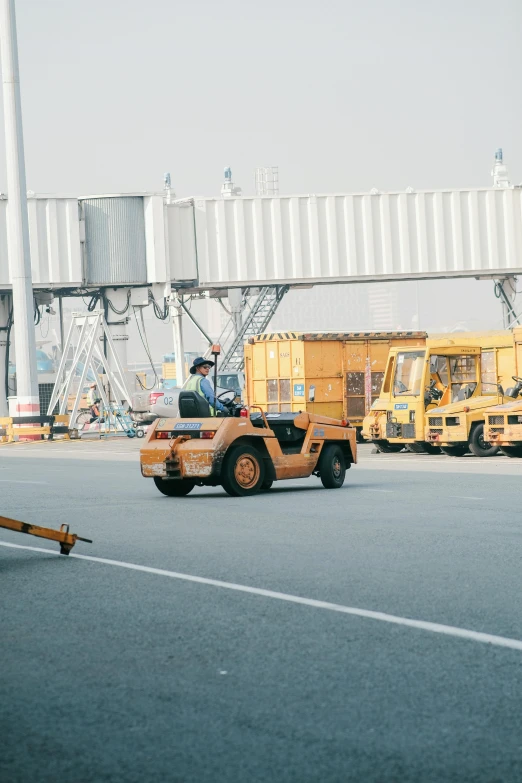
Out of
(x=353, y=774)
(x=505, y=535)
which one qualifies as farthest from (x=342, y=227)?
(x=353, y=774)

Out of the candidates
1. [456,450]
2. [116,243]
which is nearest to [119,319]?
[116,243]

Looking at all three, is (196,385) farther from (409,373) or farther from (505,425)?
(409,373)

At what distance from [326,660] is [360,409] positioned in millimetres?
28591

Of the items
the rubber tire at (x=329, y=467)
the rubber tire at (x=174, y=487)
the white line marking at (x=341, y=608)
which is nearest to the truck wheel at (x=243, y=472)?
the rubber tire at (x=174, y=487)

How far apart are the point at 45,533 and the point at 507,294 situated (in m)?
41.7

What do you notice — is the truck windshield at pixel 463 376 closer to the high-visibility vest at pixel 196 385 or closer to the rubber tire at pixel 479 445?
the rubber tire at pixel 479 445

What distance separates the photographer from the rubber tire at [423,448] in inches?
1169

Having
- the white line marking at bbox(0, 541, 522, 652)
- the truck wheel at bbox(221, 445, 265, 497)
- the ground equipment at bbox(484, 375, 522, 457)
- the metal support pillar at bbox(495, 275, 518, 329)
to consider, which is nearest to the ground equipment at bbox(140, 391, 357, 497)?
the truck wheel at bbox(221, 445, 265, 497)

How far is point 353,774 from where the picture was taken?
4621mm

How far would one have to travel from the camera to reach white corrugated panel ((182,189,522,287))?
158ft

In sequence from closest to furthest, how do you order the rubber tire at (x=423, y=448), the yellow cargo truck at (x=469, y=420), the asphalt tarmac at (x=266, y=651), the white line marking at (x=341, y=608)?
1. the asphalt tarmac at (x=266, y=651)
2. the white line marking at (x=341, y=608)
3. the yellow cargo truck at (x=469, y=420)
4. the rubber tire at (x=423, y=448)

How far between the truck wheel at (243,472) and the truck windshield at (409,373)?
11.0 meters

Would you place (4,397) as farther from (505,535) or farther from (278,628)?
(278,628)

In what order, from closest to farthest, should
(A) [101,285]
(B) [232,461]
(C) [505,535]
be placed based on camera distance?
(C) [505,535], (B) [232,461], (A) [101,285]
